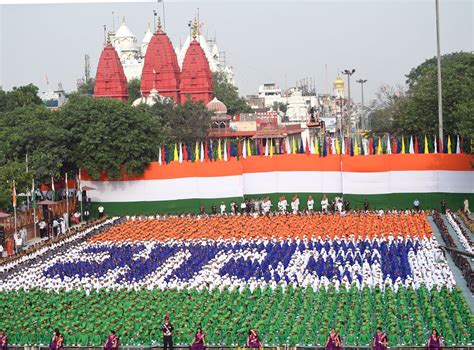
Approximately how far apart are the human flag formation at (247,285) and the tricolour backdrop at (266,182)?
12.7 feet

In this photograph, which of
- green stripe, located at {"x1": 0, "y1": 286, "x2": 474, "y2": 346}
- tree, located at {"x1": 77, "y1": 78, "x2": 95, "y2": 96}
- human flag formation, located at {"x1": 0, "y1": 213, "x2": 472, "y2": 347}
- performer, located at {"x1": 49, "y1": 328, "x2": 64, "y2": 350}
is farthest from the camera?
tree, located at {"x1": 77, "y1": 78, "x2": 95, "y2": 96}

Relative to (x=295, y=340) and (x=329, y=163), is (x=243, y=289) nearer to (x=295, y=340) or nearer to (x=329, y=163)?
(x=295, y=340)

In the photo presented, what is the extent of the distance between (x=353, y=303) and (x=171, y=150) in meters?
23.4

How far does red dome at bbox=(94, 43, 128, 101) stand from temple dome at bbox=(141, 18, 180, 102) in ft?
6.58

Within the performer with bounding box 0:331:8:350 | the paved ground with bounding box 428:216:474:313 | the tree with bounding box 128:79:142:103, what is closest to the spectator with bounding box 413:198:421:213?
the paved ground with bounding box 428:216:474:313

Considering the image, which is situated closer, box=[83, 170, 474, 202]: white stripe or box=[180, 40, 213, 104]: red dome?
box=[83, 170, 474, 202]: white stripe

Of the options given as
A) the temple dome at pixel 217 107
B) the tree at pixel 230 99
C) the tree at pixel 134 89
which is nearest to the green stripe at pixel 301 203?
the temple dome at pixel 217 107

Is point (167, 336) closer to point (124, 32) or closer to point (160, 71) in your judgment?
point (160, 71)

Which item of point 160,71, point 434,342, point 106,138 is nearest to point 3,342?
point 434,342

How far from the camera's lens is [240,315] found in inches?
770

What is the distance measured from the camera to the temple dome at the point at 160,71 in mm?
71375

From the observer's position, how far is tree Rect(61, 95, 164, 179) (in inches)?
1487

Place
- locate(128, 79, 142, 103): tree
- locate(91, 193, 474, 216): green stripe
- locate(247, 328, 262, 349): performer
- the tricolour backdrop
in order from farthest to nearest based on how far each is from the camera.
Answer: locate(128, 79, 142, 103): tree, the tricolour backdrop, locate(91, 193, 474, 216): green stripe, locate(247, 328, 262, 349): performer

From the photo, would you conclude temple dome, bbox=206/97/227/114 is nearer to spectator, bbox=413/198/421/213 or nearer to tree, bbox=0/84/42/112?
tree, bbox=0/84/42/112
